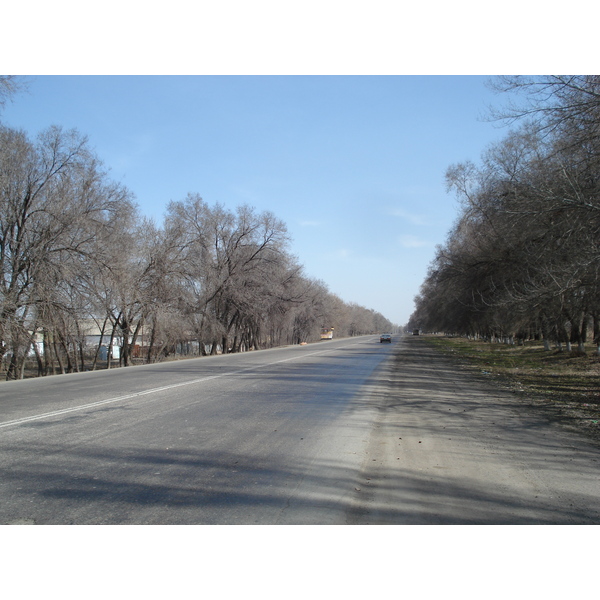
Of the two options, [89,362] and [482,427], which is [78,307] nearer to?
[482,427]

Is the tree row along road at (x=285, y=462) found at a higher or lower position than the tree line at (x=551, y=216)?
lower

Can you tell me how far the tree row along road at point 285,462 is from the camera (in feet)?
14.2

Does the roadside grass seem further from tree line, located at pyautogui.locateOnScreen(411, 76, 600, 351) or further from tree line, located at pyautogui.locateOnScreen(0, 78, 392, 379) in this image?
tree line, located at pyautogui.locateOnScreen(0, 78, 392, 379)

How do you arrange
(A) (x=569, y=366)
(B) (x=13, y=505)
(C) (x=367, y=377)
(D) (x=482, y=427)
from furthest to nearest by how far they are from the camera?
(A) (x=569, y=366) < (C) (x=367, y=377) < (D) (x=482, y=427) < (B) (x=13, y=505)

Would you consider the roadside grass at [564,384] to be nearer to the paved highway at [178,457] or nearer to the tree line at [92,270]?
the paved highway at [178,457]

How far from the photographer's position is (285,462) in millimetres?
5895

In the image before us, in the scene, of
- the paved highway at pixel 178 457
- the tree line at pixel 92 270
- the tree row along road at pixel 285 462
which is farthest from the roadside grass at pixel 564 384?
the tree line at pixel 92 270

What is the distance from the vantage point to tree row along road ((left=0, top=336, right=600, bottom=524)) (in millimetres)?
4340

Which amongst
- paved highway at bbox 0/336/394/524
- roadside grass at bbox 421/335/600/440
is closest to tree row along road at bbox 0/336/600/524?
paved highway at bbox 0/336/394/524

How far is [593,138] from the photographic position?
9984 mm

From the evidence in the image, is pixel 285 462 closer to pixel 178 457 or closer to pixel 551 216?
pixel 178 457

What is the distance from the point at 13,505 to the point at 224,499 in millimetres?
1910

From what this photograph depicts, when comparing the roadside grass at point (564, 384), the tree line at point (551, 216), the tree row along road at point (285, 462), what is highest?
the tree line at point (551, 216)

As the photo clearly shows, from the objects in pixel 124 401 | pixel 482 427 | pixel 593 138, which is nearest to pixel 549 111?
pixel 593 138
